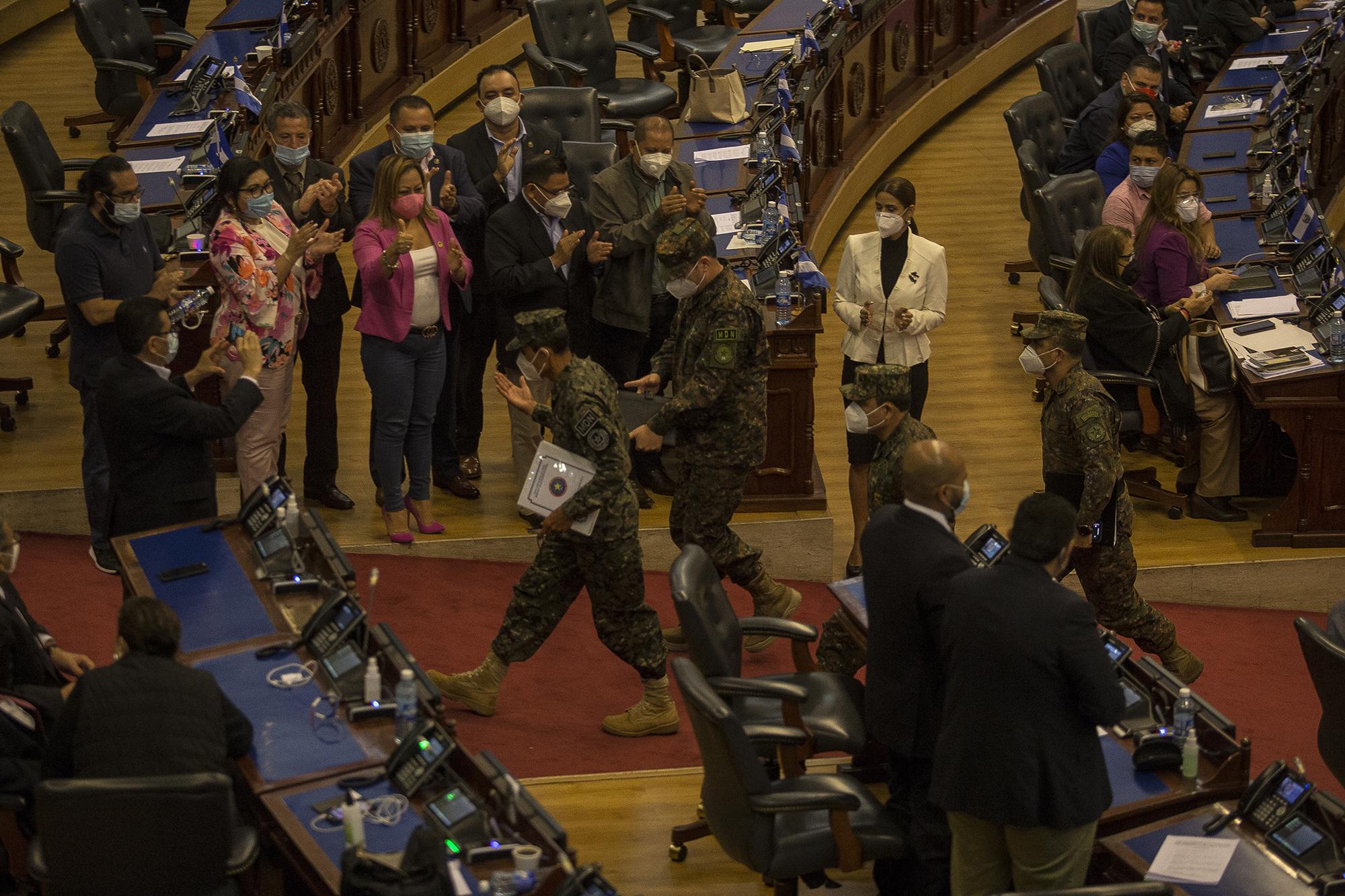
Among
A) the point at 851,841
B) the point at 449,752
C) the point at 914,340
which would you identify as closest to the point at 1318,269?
the point at 914,340

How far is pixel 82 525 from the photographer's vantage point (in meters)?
7.26

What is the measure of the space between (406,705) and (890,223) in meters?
3.19

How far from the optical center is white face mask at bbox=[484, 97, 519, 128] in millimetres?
7598

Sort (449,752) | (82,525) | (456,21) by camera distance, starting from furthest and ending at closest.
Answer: (456,21) → (82,525) → (449,752)

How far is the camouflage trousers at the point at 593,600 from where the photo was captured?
19.1 ft

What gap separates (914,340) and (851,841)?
2.86m

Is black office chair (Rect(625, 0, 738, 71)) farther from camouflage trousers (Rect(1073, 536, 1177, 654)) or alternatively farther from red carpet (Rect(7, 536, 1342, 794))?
camouflage trousers (Rect(1073, 536, 1177, 654))

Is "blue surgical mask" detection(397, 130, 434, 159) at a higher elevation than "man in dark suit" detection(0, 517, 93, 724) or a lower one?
higher

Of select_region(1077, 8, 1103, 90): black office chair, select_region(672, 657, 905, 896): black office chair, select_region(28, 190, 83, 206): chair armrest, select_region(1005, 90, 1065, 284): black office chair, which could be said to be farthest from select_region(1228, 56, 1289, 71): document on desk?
select_region(672, 657, 905, 896): black office chair

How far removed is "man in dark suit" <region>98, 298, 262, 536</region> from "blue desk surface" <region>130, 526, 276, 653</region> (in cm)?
13

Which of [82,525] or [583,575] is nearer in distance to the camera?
[583,575]

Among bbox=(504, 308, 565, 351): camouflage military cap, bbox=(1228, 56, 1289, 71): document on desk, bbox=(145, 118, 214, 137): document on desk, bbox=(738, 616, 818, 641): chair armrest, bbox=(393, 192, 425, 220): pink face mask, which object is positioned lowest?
bbox=(1228, 56, 1289, 71): document on desk

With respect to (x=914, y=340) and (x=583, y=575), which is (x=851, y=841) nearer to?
(x=583, y=575)

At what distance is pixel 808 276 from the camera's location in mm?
7676
